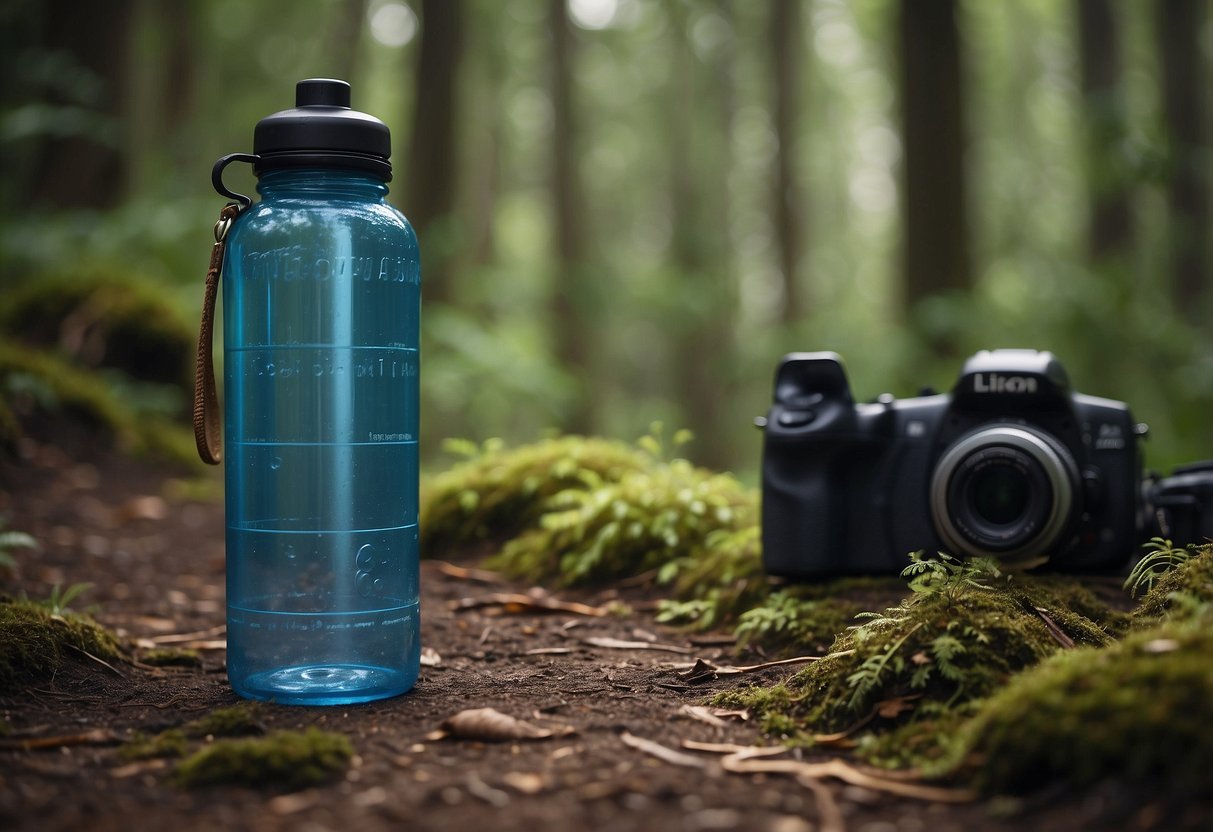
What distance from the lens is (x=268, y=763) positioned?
6.28 feet

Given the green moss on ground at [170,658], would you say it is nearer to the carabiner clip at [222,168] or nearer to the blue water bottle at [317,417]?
the blue water bottle at [317,417]

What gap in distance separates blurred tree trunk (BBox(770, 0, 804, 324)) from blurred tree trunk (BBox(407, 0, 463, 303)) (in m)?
6.68

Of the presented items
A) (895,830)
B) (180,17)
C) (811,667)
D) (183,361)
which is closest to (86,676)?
(811,667)

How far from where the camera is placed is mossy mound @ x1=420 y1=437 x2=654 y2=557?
4.57 meters

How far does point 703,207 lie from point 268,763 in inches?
759

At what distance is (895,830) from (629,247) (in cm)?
2635

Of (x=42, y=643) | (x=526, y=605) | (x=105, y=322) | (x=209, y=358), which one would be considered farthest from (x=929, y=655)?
(x=105, y=322)

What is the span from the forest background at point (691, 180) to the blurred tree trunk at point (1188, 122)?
5 centimetres

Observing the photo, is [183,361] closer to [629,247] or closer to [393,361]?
[393,361]

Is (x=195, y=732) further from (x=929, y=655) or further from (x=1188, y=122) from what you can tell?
(x=1188, y=122)

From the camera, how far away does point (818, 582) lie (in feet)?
11.3

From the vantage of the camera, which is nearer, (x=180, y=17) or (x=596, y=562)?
(x=596, y=562)

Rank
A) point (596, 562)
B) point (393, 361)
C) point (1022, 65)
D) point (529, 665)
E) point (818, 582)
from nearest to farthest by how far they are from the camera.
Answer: point (393, 361)
point (529, 665)
point (818, 582)
point (596, 562)
point (1022, 65)

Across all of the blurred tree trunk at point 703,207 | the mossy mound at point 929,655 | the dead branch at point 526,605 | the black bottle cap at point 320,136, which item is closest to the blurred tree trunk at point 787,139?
the blurred tree trunk at point 703,207
